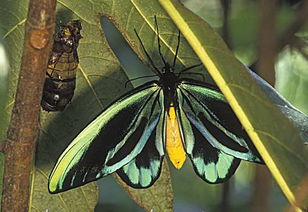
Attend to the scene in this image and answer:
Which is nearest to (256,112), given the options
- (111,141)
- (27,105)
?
(27,105)

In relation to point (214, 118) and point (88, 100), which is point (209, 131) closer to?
point (214, 118)

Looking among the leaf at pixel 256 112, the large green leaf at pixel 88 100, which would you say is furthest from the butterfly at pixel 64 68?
the leaf at pixel 256 112

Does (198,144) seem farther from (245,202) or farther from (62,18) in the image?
(245,202)

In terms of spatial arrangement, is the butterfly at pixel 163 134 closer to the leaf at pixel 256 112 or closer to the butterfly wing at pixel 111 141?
the butterfly wing at pixel 111 141

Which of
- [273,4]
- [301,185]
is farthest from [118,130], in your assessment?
[301,185]

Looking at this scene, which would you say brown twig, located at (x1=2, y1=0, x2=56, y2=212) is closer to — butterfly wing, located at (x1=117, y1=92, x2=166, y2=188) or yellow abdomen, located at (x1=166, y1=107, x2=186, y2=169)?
butterfly wing, located at (x1=117, y1=92, x2=166, y2=188)

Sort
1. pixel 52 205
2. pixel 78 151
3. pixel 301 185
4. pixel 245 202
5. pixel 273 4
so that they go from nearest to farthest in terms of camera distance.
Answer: pixel 301 185 < pixel 78 151 < pixel 52 205 < pixel 273 4 < pixel 245 202

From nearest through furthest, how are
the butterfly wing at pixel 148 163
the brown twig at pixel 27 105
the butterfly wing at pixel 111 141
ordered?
1. the brown twig at pixel 27 105
2. the butterfly wing at pixel 111 141
3. the butterfly wing at pixel 148 163
